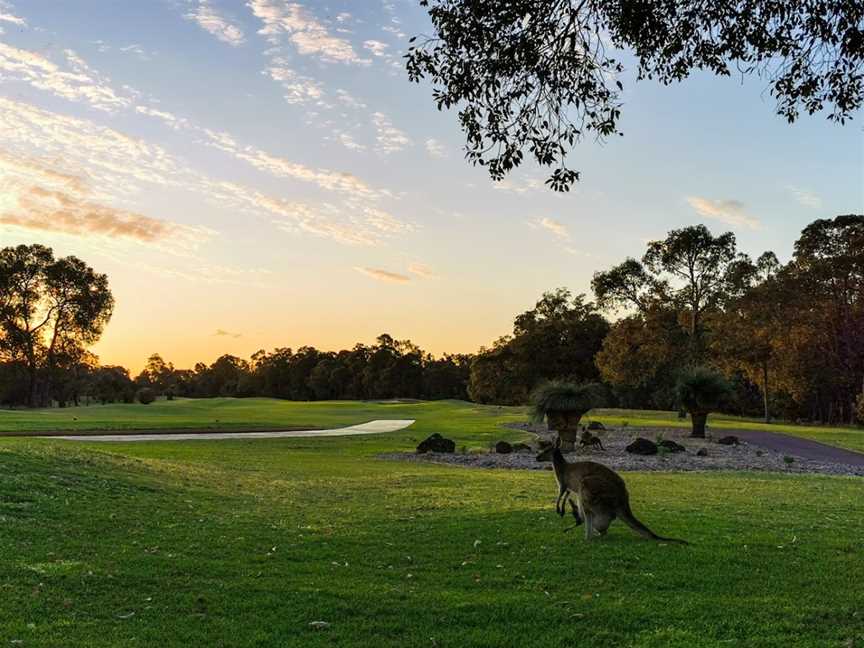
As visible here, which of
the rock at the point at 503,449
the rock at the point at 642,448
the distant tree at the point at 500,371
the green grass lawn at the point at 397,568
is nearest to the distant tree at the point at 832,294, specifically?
the distant tree at the point at 500,371

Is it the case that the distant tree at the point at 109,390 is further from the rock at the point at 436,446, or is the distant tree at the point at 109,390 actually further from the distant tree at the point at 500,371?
the rock at the point at 436,446

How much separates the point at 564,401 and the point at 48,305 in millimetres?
71464

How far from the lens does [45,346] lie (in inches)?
3184

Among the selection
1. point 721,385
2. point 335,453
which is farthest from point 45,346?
point 721,385

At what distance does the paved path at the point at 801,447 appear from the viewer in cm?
2950

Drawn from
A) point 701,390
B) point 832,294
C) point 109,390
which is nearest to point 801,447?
point 701,390

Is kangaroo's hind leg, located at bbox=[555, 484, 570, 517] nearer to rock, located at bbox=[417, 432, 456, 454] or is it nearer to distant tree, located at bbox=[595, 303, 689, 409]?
rock, located at bbox=[417, 432, 456, 454]

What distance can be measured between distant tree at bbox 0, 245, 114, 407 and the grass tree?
67.6 metres

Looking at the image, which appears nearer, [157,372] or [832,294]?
[832,294]

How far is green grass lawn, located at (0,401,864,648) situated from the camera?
20.6ft

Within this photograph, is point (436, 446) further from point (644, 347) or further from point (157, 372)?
point (157, 372)

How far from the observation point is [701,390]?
3731 centimetres

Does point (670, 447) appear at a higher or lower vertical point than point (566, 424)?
lower

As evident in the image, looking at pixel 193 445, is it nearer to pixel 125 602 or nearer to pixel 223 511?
pixel 223 511
